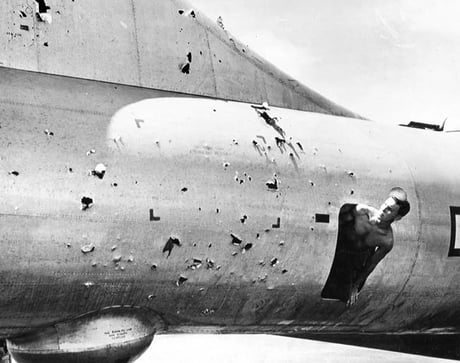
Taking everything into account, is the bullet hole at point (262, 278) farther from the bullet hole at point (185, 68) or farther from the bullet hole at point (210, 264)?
the bullet hole at point (185, 68)

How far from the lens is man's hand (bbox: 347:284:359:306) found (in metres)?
4.78

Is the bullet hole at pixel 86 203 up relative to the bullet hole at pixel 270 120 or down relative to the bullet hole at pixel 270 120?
down

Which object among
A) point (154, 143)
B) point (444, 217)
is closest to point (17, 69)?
point (154, 143)

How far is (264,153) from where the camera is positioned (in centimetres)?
441

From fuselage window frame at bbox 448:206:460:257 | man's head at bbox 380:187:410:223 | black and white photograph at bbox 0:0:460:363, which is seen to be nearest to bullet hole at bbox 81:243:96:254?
black and white photograph at bbox 0:0:460:363

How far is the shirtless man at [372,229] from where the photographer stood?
4660 millimetres

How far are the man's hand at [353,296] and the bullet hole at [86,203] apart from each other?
6.36ft

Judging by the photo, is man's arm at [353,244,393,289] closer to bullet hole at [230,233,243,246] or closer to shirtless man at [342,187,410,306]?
shirtless man at [342,187,410,306]

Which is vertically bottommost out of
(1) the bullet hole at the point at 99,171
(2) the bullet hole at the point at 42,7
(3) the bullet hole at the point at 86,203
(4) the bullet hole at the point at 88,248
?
(4) the bullet hole at the point at 88,248

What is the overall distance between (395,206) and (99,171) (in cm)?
207

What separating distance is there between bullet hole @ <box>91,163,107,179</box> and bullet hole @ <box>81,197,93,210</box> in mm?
134

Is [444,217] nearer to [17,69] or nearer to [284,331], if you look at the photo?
[284,331]

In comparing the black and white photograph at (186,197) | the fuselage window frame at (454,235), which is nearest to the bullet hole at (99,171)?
the black and white photograph at (186,197)

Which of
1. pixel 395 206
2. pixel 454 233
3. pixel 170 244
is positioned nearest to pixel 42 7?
pixel 170 244
